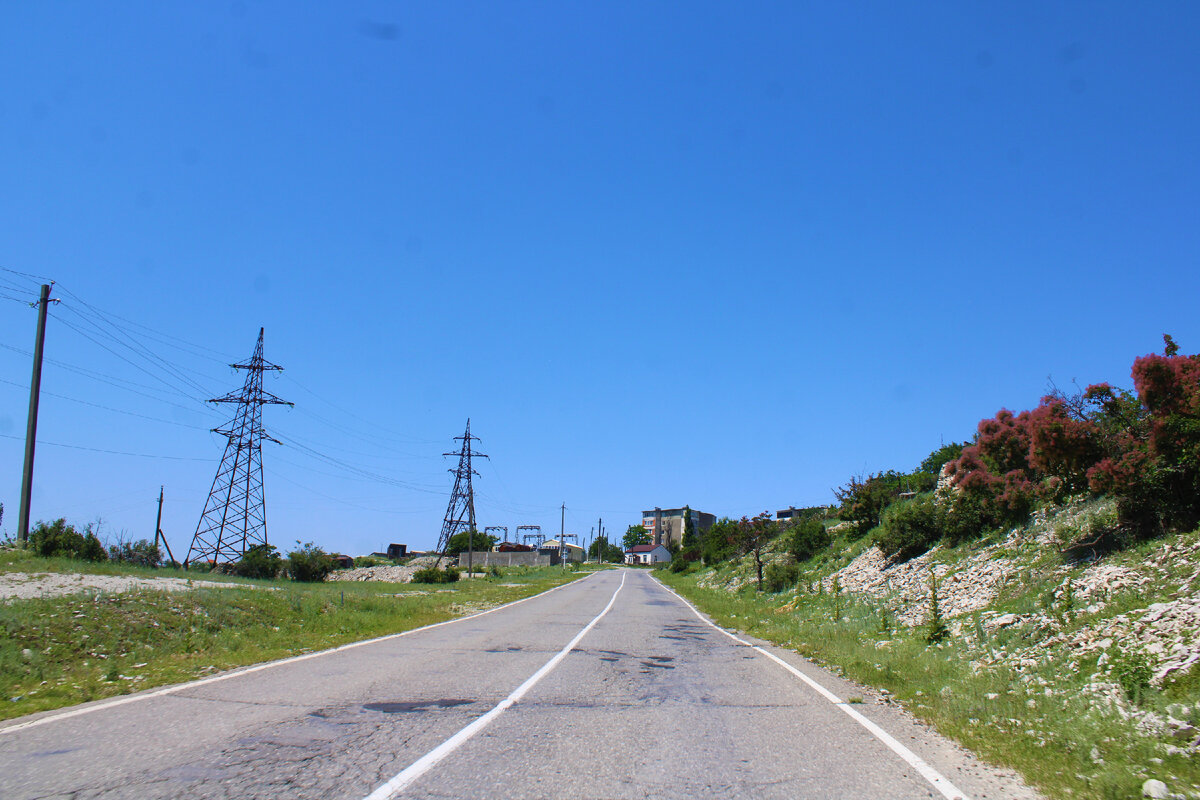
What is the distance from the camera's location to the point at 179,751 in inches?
224

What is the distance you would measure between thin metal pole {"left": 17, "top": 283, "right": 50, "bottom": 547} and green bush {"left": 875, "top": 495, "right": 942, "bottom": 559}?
3197 cm

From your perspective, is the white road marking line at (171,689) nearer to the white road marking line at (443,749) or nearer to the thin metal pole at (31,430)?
the white road marking line at (443,749)

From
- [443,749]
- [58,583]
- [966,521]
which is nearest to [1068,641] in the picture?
[443,749]

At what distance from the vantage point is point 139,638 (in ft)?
38.7

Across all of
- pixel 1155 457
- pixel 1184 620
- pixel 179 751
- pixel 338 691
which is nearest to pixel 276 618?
pixel 338 691

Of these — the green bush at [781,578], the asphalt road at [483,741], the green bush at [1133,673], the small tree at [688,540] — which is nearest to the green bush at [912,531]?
the green bush at [781,578]

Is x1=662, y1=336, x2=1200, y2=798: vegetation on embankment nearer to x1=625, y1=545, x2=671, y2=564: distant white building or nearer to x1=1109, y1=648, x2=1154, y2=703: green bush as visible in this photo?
x1=1109, y1=648, x2=1154, y2=703: green bush

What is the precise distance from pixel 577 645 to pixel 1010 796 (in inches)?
411

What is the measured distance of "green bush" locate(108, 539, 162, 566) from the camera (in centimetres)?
3722

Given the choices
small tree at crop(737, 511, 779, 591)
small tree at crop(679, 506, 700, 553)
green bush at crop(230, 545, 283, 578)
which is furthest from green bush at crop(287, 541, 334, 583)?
small tree at crop(679, 506, 700, 553)

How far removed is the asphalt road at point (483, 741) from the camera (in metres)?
4.99

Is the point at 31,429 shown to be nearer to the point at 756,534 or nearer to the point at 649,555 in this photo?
the point at 756,534

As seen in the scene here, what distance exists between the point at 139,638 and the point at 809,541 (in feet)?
110

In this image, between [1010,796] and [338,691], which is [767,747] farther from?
[338,691]
